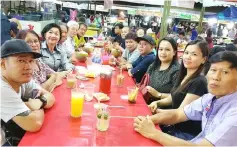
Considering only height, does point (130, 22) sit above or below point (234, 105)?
above

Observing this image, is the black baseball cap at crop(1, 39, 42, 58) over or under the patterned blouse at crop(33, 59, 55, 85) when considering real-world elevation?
over

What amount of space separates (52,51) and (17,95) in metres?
2.18

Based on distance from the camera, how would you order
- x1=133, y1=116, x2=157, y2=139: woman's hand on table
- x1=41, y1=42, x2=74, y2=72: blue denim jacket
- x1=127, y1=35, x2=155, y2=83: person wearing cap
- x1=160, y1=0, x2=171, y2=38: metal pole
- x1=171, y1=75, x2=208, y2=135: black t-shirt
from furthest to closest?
x1=160, y1=0, x2=171, y2=38: metal pole < x1=127, y1=35, x2=155, y2=83: person wearing cap < x1=41, y1=42, x2=74, y2=72: blue denim jacket < x1=171, y1=75, x2=208, y2=135: black t-shirt < x1=133, y1=116, x2=157, y2=139: woman's hand on table

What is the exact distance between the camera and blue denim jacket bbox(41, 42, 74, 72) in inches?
141

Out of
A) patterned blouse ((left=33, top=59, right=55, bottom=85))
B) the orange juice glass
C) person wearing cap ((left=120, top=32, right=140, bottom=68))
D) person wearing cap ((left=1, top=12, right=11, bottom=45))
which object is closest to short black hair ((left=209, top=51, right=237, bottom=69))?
the orange juice glass

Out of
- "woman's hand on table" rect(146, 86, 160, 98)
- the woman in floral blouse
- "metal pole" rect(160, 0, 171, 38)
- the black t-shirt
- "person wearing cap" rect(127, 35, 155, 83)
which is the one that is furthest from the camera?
"metal pole" rect(160, 0, 171, 38)

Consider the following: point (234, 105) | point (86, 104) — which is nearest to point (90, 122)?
point (86, 104)

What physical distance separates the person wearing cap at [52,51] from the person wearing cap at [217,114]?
6.99 ft

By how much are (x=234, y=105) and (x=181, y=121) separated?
610 millimetres

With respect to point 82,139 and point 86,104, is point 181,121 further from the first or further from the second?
point 82,139

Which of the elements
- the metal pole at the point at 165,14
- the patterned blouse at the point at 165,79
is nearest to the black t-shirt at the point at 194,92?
the patterned blouse at the point at 165,79

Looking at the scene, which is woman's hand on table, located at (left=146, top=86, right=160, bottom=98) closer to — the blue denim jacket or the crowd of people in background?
the crowd of people in background

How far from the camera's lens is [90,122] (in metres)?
1.77

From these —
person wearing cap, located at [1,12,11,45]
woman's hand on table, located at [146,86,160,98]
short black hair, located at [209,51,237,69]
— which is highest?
person wearing cap, located at [1,12,11,45]
